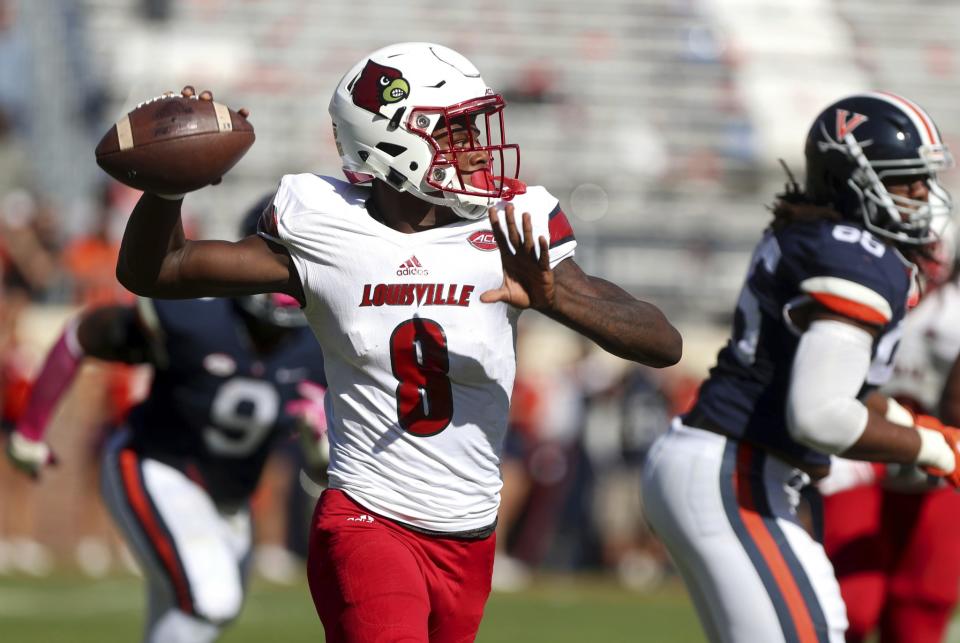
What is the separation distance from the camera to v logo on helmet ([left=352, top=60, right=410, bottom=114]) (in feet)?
11.0

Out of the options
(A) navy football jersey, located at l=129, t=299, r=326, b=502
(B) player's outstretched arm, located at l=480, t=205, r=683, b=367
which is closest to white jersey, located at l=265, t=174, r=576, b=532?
(B) player's outstretched arm, located at l=480, t=205, r=683, b=367

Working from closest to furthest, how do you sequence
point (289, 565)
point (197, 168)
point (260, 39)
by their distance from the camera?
point (197, 168)
point (289, 565)
point (260, 39)

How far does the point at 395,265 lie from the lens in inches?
131

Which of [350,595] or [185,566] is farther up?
[350,595]

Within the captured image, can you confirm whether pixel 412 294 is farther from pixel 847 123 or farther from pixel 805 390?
pixel 847 123

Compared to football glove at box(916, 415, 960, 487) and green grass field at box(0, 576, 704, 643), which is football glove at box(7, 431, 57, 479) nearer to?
green grass field at box(0, 576, 704, 643)

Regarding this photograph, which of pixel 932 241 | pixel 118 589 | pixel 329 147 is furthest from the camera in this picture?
pixel 329 147

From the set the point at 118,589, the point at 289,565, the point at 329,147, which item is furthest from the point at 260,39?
the point at 118,589

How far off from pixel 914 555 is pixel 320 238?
2.37 m

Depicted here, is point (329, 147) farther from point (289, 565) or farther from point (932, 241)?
point (932, 241)

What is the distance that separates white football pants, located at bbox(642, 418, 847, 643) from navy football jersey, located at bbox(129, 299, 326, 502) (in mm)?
1509

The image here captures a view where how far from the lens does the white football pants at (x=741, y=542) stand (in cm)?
354

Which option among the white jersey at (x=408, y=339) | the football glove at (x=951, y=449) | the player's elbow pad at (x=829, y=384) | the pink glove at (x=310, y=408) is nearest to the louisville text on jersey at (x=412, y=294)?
the white jersey at (x=408, y=339)

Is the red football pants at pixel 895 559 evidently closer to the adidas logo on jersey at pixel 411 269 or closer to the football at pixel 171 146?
the adidas logo on jersey at pixel 411 269
